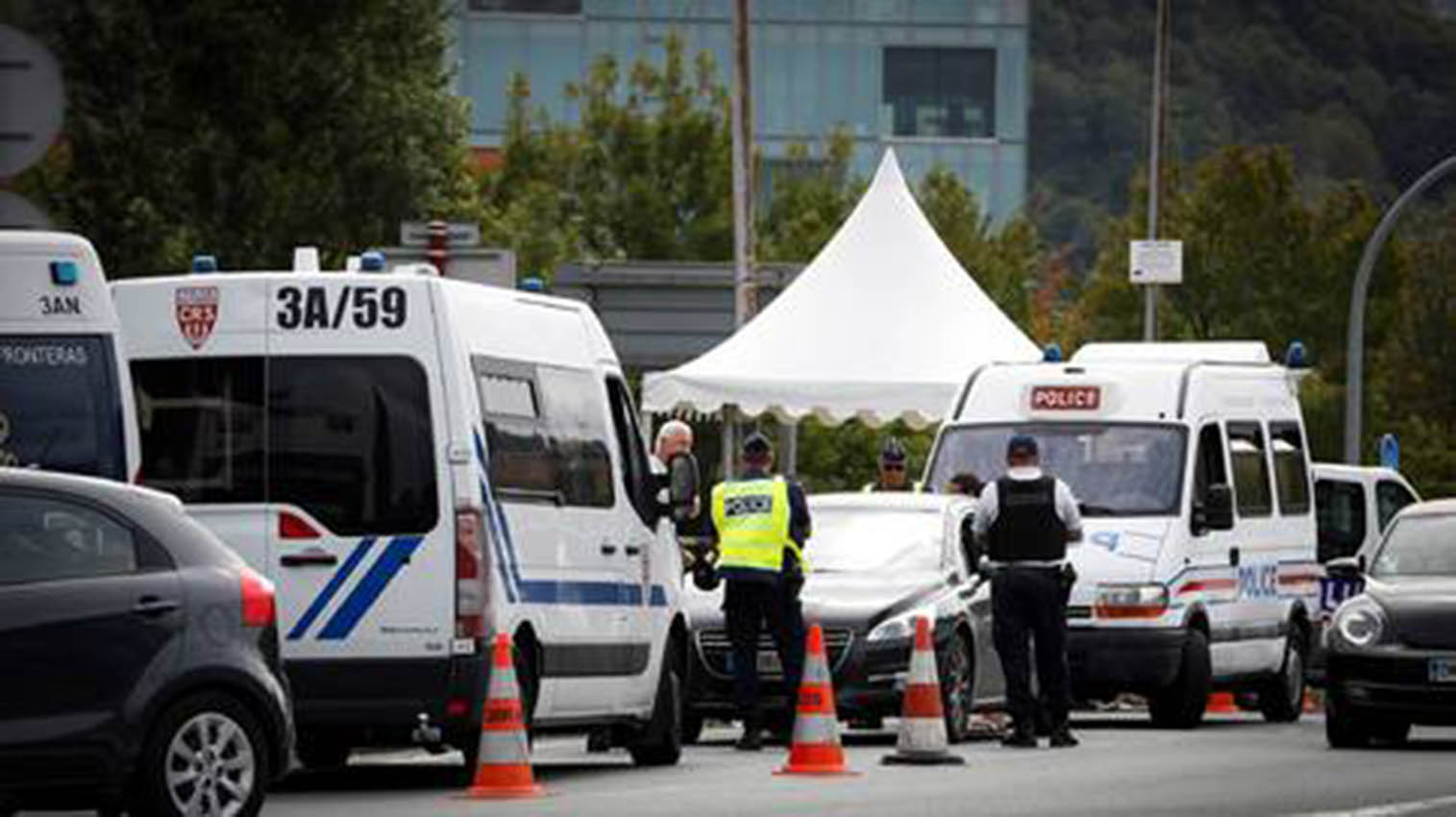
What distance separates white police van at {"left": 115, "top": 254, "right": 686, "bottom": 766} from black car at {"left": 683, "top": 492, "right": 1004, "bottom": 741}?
206 inches

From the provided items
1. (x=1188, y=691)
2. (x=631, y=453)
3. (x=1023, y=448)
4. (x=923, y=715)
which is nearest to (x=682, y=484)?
(x=631, y=453)

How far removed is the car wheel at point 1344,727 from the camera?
24969 mm

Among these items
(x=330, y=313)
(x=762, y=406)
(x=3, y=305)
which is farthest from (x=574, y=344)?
(x=762, y=406)

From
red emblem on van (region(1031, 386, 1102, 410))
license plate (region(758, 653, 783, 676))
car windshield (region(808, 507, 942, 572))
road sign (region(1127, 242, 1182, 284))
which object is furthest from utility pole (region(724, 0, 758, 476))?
license plate (region(758, 653, 783, 676))

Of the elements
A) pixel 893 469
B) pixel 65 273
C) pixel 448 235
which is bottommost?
pixel 893 469

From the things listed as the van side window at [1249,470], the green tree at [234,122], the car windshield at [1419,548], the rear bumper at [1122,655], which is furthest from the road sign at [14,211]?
the green tree at [234,122]

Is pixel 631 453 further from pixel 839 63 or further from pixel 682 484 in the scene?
pixel 839 63

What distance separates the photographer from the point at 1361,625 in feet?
81.9

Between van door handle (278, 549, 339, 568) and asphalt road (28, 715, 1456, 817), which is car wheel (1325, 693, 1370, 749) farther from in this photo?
van door handle (278, 549, 339, 568)

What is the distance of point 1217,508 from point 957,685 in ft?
11.2

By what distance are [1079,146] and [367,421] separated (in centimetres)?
13538

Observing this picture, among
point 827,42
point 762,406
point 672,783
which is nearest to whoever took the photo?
point 672,783

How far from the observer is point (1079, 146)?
15438 centimetres

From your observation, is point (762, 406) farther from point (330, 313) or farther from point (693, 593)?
point (330, 313)
